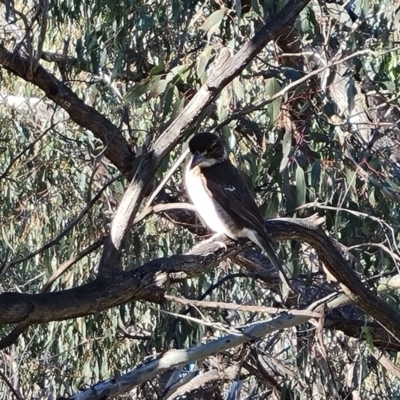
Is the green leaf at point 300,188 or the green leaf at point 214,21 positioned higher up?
the green leaf at point 214,21

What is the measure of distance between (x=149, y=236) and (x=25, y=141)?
2.61 ft

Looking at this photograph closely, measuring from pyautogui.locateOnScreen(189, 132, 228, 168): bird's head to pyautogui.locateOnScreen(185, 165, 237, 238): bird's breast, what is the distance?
44 mm

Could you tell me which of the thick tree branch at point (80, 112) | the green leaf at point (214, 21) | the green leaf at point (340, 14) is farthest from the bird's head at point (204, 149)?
the green leaf at point (340, 14)

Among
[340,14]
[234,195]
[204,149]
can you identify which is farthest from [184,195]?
[340,14]

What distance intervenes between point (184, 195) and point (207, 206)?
805 millimetres

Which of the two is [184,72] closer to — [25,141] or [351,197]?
[351,197]

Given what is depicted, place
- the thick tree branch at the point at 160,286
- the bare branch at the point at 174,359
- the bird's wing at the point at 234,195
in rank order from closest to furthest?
the thick tree branch at the point at 160,286
the bare branch at the point at 174,359
the bird's wing at the point at 234,195

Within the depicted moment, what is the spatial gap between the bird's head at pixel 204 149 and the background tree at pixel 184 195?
4.1 inches

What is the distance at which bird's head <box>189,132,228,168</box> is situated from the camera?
3.40 metres

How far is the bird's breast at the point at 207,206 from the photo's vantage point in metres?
3.23

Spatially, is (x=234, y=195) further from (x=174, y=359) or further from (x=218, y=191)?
(x=174, y=359)

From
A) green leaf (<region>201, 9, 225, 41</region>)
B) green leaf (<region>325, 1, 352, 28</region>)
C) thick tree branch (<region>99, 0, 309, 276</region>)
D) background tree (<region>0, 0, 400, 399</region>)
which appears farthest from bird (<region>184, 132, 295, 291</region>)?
green leaf (<region>325, 1, 352, 28</region>)

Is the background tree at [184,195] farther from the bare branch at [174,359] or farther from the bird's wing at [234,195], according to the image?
the bird's wing at [234,195]

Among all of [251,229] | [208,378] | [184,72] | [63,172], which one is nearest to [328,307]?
[251,229]
